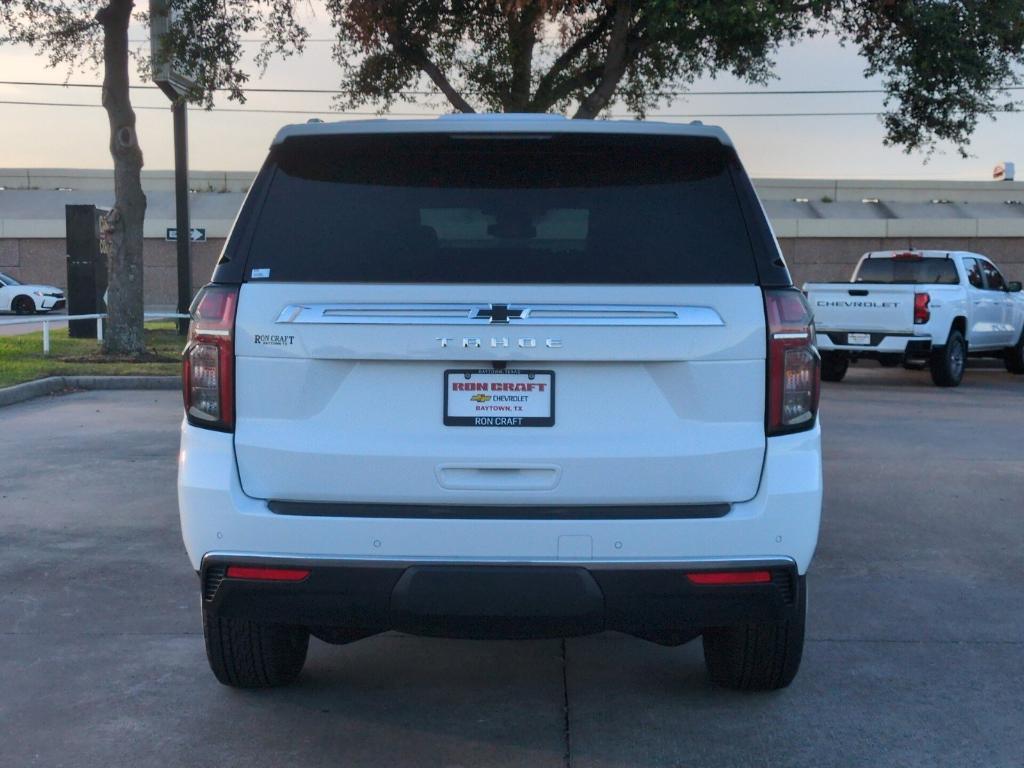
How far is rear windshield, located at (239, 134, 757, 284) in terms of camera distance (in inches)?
164

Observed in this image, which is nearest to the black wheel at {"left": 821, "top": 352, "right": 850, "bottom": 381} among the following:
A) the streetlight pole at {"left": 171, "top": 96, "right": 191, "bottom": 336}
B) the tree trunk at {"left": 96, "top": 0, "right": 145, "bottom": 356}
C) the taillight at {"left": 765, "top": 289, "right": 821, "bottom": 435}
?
the tree trunk at {"left": 96, "top": 0, "right": 145, "bottom": 356}

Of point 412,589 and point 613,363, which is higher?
point 613,363

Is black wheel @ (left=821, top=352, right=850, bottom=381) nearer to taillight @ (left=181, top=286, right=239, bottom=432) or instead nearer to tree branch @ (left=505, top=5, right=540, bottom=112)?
tree branch @ (left=505, top=5, right=540, bottom=112)

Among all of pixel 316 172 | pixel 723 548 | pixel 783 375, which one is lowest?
pixel 723 548

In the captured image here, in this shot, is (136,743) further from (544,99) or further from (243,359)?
(544,99)

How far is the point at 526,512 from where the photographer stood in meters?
4.05

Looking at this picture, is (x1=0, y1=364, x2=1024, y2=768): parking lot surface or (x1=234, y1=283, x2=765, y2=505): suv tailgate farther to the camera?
(x1=0, y1=364, x2=1024, y2=768): parking lot surface

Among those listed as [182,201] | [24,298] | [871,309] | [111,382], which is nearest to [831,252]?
[182,201]

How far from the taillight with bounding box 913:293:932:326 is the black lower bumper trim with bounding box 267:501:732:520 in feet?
47.7

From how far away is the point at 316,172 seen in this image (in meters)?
4.36

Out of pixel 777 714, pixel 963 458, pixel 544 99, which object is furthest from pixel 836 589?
pixel 544 99

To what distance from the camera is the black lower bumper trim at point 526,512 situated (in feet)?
13.3

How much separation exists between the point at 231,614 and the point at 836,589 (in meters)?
3.42

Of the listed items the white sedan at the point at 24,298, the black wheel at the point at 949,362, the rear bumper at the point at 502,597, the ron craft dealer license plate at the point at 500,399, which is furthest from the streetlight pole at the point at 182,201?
the ron craft dealer license plate at the point at 500,399
